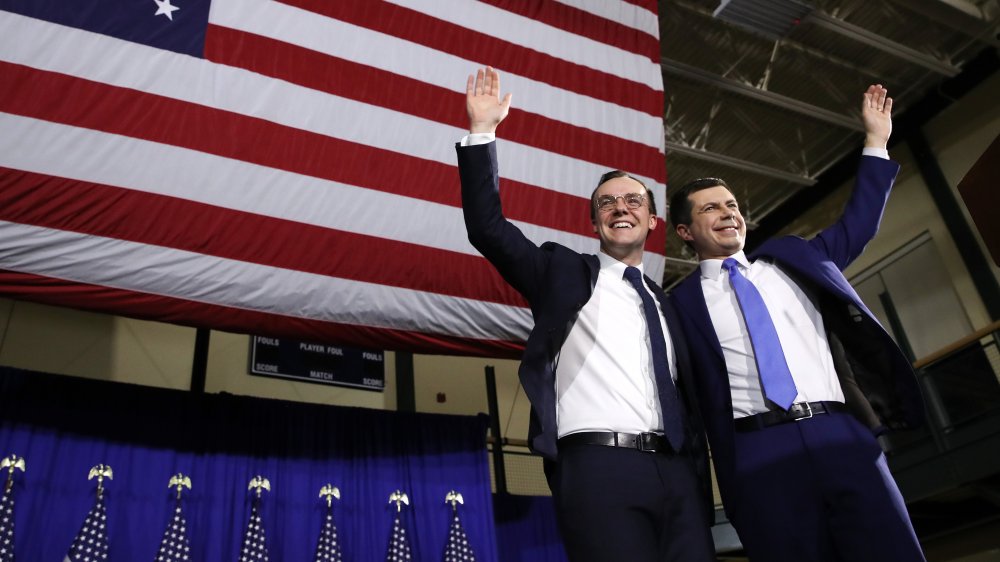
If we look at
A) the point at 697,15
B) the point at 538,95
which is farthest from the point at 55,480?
the point at 697,15

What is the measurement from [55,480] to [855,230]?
3.42 metres

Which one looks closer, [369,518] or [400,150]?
[400,150]

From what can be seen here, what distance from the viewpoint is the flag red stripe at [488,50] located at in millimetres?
3680

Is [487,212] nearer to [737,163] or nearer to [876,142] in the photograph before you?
[876,142]

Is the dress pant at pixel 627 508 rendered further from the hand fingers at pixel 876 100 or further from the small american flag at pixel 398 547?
the small american flag at pixel 398 547

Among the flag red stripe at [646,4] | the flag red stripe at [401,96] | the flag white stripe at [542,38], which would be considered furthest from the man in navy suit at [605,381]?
the flag red stripe at [646,4]

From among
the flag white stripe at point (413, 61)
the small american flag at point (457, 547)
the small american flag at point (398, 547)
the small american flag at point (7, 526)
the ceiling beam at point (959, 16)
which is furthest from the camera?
the ceiling beam at point (959, 16)

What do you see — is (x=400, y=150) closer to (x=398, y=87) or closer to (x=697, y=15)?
(x=398, y=87)

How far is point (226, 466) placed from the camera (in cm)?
404

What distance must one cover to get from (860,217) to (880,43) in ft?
20.3

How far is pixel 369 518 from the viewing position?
425 cm

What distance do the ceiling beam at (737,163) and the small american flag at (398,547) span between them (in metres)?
5.07

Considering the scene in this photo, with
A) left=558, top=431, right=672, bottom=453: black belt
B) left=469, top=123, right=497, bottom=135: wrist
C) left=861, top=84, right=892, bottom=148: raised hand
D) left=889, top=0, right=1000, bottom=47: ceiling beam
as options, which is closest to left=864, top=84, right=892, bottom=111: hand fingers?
left=861, top=84, right=892, bottom=148: raised hand

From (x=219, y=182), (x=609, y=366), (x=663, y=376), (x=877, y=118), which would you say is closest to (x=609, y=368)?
(x=609, y=366)
